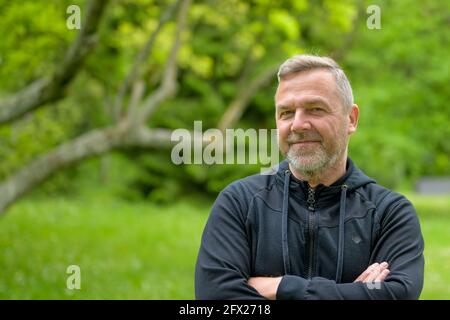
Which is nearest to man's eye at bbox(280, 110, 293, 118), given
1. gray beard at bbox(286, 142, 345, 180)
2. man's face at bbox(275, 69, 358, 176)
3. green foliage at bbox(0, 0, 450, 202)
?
man's face at bbox(275, 69, 358, 176)

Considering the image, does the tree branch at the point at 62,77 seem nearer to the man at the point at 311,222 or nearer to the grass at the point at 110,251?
the grass at the point at 110,251

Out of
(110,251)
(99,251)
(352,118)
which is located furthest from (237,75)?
(352,118)

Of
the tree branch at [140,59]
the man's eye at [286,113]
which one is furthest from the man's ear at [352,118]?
the tree branch at [140,59]

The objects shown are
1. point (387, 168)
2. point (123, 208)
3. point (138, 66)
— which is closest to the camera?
point (138, 66)

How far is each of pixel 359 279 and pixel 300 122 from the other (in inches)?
28.7

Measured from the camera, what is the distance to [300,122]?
10.8 ft

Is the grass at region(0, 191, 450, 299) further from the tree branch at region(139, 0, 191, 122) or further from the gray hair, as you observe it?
the gray hair

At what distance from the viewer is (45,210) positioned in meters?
20.8

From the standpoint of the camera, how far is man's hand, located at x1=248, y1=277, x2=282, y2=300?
320 cm

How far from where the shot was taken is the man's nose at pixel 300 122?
10.8 ft

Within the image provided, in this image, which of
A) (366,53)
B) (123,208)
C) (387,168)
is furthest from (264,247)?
(387,168)

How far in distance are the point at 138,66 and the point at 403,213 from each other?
828 centimetres

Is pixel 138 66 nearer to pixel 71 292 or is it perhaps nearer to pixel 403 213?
pixel 71 292
